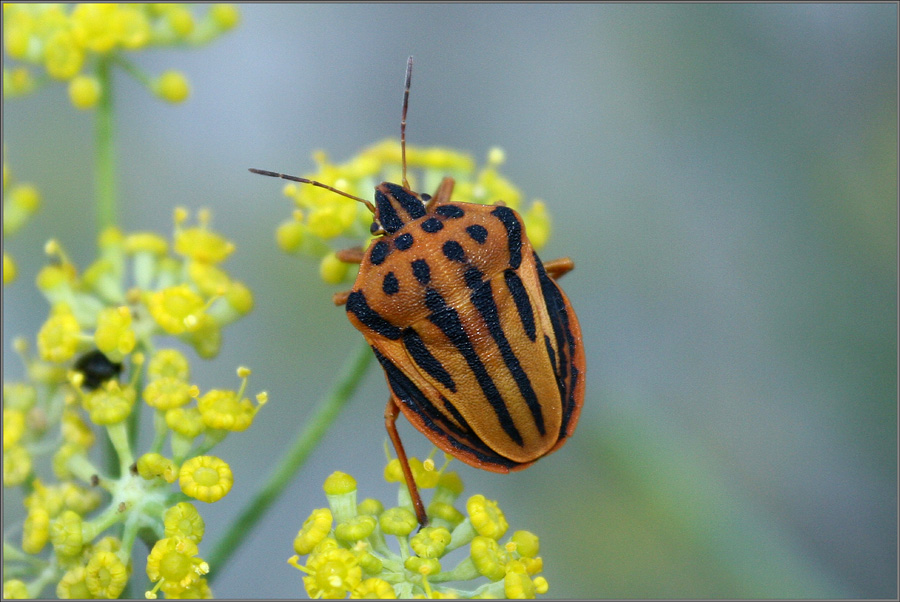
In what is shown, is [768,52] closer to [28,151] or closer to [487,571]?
[487,571]

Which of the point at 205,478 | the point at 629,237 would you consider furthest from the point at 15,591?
the point at 629,237

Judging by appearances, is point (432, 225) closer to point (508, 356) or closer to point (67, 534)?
point (508, 356)

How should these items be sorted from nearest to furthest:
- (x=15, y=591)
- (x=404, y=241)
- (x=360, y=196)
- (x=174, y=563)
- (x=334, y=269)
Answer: (x=174, y=563) < (x=15, y=591) < (x=404, y=241) < (x=334, y=269) < (x=360, y=196)

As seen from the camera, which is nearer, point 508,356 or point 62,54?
point 508,356

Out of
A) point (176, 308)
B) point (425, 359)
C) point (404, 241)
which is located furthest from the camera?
point (176, 308)

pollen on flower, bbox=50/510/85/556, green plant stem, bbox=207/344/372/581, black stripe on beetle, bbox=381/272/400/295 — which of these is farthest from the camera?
green plant stem, bbox=207/344/372/581

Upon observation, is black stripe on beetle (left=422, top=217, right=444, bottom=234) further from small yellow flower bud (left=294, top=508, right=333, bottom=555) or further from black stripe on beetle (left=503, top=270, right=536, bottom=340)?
small yellow flower bud (left=294, top=508, right=333, bottom=555)

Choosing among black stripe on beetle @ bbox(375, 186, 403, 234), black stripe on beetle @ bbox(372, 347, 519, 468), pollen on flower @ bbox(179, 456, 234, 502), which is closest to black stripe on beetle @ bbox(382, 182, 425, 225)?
black stripe on beetle @ bbox(375, 186, 403, 234)
